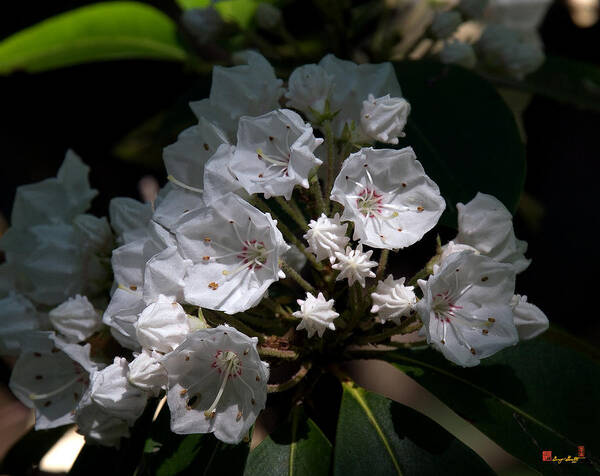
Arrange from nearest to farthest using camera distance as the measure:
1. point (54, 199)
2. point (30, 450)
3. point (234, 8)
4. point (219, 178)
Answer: point (219, 178), point (54, 199), point (30, 450), point (234, 8)

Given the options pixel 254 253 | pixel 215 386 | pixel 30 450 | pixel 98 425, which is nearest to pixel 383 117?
pixel 254 253

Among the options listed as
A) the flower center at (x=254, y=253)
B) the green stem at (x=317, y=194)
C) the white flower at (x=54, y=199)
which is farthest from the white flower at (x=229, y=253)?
the white flower at (x=54, y=199)

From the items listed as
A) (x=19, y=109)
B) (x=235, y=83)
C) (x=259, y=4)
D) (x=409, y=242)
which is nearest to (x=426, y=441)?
(x=409, y=242)

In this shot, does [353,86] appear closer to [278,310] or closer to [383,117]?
[383,117]

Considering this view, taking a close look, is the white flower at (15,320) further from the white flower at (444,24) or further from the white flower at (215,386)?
the white flower at (444,24)

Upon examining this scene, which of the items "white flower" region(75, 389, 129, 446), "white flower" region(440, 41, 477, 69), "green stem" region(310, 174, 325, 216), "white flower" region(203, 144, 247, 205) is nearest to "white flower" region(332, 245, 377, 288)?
"green stem" region(310, 174, 325, 216)

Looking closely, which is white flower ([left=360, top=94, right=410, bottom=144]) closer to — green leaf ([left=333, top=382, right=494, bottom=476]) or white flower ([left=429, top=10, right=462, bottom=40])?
green leaf ([left=333, top=382, right=494, bottom=476])

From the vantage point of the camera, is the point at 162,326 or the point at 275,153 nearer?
the point at 162,326
